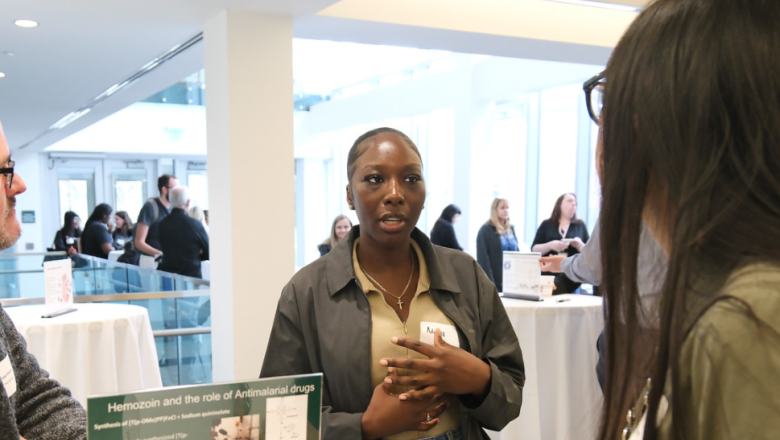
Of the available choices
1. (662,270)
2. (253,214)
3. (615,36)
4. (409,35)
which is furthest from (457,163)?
(662,270)

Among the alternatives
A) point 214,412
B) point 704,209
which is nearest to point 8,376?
point 214,412

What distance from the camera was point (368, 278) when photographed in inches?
60.8

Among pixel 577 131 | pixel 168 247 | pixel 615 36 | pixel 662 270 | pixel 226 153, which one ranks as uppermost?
pixel 615 36

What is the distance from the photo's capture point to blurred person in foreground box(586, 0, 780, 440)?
1.71 ft

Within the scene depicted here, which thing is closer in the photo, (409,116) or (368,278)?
(368,278)

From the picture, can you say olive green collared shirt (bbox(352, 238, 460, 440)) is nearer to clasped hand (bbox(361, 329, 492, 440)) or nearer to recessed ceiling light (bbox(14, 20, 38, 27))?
clasped hand (bbox(361, 329, 492, 440))

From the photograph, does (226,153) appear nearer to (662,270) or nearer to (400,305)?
(400,305)

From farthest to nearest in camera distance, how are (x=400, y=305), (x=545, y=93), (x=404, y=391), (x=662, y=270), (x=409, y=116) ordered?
(x=409, y=116) < (x=545, y=93) < (x=400, y=305) < (x=404, y=391) < (x=662, y=270)

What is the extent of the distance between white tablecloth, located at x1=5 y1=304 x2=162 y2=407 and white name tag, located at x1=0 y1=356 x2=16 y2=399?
7.18ft

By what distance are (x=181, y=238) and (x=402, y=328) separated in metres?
4.68

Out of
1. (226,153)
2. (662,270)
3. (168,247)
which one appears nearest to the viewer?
(662,270)

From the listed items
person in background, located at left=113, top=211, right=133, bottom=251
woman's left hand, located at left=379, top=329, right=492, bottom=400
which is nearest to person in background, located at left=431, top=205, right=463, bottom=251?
person in background, located at left=113, top=211, right=133, bottom=251

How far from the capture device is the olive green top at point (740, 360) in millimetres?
513

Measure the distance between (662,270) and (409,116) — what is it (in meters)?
12.2
